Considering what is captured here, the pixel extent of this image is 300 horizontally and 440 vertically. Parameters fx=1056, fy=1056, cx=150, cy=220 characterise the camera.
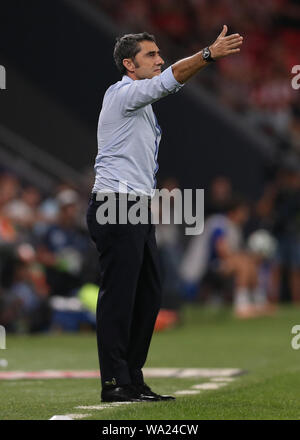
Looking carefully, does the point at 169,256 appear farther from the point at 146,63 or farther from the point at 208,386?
the point at 146,63

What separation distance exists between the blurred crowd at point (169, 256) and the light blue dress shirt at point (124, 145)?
266 inches

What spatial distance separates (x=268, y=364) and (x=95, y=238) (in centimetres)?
374

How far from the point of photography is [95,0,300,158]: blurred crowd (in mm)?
20656

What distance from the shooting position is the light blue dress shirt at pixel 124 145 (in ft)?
21.5

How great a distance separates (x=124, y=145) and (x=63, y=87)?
12611 mm

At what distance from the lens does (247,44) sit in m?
21.4

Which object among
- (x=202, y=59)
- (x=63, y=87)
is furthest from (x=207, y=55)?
(x=63, y=87)

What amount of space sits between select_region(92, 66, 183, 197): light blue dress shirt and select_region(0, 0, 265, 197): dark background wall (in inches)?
463

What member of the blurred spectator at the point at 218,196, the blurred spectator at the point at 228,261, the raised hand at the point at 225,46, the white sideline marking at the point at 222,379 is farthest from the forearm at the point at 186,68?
the blurred spectator at the point at 218,196

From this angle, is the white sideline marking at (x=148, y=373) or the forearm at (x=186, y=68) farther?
the white sideline marking at (x=148, y=373)

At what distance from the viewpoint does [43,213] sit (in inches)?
615
